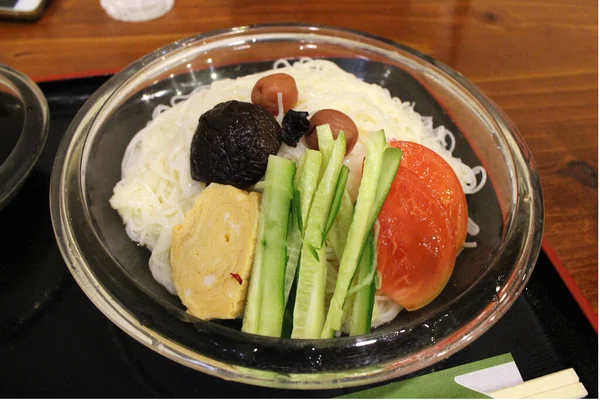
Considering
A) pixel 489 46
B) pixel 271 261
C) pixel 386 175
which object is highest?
pixel 386 175

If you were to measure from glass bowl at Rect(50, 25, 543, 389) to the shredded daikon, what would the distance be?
0.05 m

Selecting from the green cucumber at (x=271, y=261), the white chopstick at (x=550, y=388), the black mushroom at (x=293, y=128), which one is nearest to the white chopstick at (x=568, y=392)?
the white chopstick at (x=550, y=388)

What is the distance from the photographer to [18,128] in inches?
73.0

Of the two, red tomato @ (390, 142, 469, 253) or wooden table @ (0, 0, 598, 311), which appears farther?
wooden table @ (0, 0, 598, 311)

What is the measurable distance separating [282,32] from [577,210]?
149cm

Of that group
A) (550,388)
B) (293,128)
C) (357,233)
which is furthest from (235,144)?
(550,388)

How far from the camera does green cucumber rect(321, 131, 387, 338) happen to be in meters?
1.28

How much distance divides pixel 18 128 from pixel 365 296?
1.48 meters

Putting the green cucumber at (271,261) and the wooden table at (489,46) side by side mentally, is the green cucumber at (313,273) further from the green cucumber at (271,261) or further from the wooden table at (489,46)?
the wooden table at (489,46)

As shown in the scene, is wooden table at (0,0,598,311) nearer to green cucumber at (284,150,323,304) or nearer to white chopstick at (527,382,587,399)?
white chopstick at (527,382,587,399)

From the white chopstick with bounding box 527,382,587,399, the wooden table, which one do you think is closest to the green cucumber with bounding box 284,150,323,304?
the white chopstick with bounding box 527,382,587,399

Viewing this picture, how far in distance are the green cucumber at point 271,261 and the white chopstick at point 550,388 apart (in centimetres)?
69

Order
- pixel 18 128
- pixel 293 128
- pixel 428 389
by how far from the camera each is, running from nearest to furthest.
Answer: pixel 428 389
pixel 293 128
pixel 18 128

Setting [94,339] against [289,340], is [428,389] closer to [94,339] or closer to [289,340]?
[289,340]
